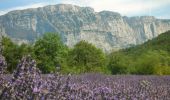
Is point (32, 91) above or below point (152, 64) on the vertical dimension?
above

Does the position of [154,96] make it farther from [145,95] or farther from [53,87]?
[53,87]

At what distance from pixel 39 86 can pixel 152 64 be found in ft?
126

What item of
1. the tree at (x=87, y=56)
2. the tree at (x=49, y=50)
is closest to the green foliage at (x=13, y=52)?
the tree at (x=49, y=50)

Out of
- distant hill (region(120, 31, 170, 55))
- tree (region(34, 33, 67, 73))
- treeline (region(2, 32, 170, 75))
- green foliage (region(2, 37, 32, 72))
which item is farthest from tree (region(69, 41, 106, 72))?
distant hill (region(120, 31, 170, 55))

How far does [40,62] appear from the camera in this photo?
45219mm

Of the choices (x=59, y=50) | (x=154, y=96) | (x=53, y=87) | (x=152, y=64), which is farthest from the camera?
(x=59, y=50)

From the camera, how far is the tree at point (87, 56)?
2163 inches

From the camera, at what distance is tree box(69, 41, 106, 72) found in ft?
180

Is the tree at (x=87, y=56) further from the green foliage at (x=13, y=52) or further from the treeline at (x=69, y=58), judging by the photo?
the green foliage at (x=13, y=52)

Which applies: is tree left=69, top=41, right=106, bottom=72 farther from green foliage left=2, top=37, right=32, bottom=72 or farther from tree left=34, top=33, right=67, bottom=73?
green foliage left=2, top=37, right=32, bottom=72

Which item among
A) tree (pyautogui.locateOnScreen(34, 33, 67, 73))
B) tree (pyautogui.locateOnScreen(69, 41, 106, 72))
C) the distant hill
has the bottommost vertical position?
the distant hill

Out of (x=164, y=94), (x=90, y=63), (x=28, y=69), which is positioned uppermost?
(x=28, y=69)

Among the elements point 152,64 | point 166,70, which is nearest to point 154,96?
point 166,70

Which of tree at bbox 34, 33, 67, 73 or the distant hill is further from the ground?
tree at bbox 34, 33, 67, 73
